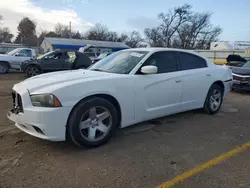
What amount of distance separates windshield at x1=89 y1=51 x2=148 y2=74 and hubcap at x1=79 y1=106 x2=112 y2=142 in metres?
0.88

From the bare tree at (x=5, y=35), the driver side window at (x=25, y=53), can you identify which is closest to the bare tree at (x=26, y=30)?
the bare tree at (x=5, y=35)

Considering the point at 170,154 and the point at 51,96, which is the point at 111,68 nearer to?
the point at 51,96

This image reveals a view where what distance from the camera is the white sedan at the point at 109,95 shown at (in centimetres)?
324

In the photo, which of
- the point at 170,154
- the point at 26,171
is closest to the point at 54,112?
the point at 26,171

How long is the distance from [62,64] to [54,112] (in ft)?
35.1

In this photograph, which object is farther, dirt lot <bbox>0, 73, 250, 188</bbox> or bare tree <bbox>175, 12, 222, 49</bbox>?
bare tree <bbox>175, 12, 222, 49</bbox>

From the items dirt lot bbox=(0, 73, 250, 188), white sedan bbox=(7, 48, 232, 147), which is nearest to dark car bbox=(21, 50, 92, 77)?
white sedan bbox=(7, 48, 232, 147)

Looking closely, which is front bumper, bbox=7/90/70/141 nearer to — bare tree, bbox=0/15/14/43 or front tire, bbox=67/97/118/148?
front tire, bbox=67/97/118/148

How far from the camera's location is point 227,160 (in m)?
3.29

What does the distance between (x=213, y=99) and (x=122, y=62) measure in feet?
8.51

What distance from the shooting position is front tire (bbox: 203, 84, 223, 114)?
554 cm

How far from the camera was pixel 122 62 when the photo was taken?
4.45m

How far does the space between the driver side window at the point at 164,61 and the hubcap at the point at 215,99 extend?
4.80 feet

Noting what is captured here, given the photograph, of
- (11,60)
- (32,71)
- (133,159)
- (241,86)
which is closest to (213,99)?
(133,159)
